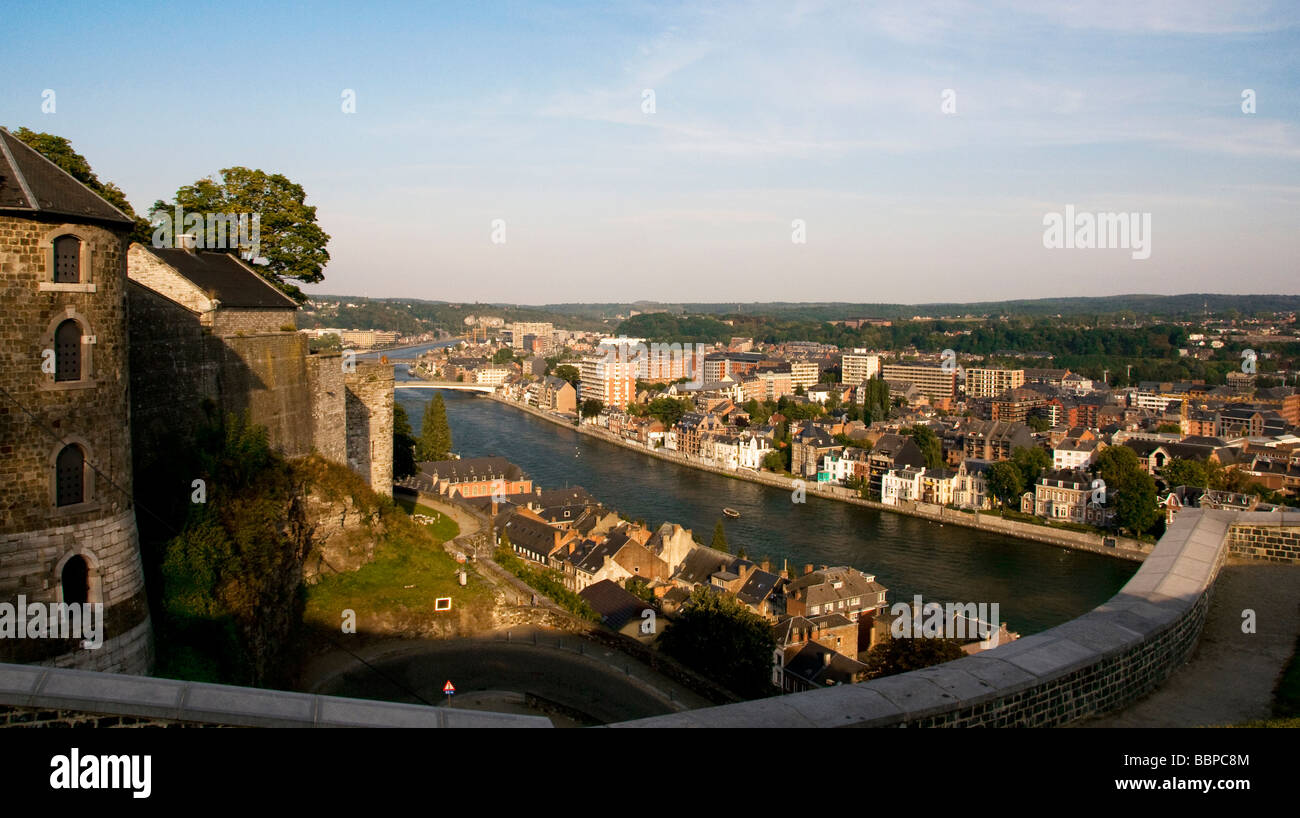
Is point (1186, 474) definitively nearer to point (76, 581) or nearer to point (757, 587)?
point (757, 587)

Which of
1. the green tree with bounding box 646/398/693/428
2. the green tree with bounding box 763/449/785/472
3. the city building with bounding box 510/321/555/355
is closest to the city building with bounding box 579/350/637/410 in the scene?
the green tree with bounding box 646/398/693/428

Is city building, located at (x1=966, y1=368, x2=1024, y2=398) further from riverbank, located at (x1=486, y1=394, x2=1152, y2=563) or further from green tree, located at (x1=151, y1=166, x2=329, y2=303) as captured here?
green tree, located at (x1=151, y1=166, x2=329, y2=303)

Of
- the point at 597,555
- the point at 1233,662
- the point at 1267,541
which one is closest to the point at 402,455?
the point at 597,555

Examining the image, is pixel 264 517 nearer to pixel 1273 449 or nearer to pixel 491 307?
pixel 1273 449

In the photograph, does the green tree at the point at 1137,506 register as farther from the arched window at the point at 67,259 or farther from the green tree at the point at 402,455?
the arched window at the point at 67,259

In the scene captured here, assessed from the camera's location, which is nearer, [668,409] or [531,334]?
[668,409]

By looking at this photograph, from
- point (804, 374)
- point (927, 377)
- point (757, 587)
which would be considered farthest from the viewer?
point (804, 374)
